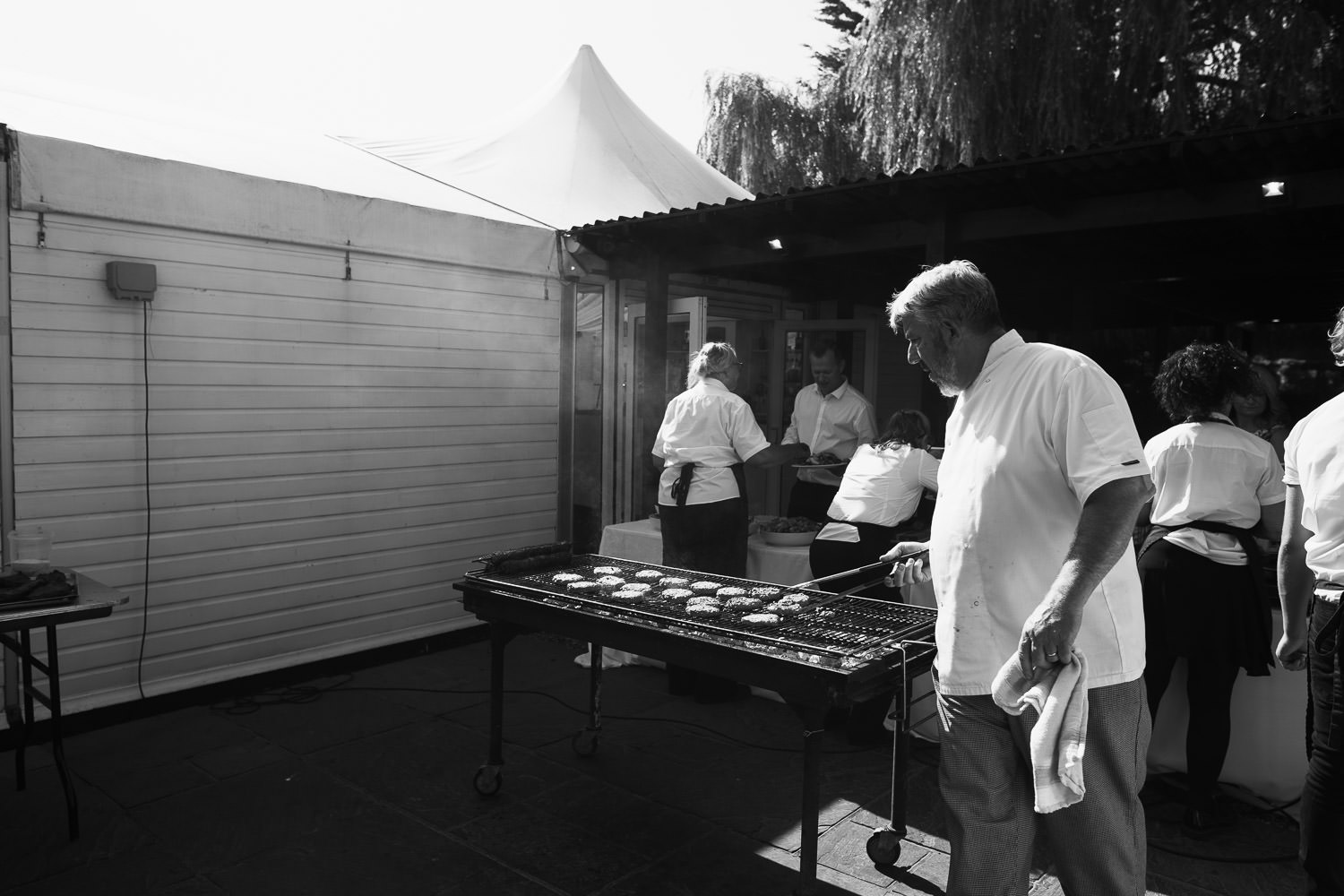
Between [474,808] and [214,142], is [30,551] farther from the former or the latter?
[214,142]

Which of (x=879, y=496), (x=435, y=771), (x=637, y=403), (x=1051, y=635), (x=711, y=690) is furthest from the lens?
(x=637, y=403)

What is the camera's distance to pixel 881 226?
6.21 metres

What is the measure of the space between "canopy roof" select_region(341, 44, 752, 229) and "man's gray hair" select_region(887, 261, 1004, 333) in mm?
5186

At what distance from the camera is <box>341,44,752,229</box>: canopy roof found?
24.6 feet

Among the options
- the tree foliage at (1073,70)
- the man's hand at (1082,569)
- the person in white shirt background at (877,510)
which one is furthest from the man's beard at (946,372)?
the tree foliage at (1073,70)

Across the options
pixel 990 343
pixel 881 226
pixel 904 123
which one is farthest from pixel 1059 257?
pixel 990 343

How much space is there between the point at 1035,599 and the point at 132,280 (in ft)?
16.0

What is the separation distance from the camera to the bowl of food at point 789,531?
17.9 ft

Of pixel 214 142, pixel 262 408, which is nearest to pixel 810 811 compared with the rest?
pixel 262 408

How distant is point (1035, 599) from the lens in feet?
7.15

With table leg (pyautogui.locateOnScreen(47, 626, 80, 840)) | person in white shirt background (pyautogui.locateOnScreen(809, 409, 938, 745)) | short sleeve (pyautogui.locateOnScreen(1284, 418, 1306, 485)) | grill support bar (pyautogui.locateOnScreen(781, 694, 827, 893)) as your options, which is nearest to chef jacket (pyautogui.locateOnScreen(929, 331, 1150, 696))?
grill support bar (pyautogui.locateOnScreen(781, 694, 827, 893))

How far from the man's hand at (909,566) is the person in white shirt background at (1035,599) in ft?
A: 2.66

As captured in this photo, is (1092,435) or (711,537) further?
(711,537)

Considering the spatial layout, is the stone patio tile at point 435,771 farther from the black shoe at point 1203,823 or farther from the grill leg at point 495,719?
the black shoe at point 1203,823
